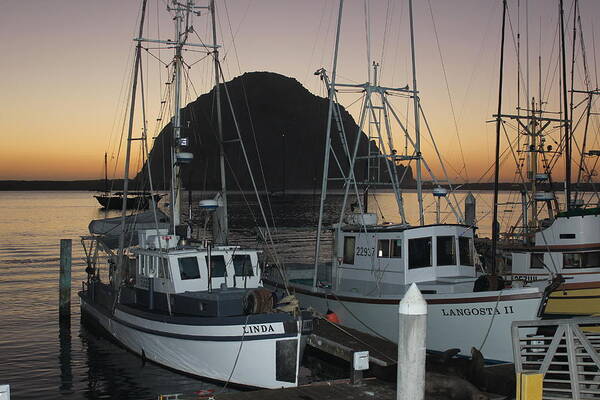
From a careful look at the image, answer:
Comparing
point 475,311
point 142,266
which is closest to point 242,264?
point 142,266

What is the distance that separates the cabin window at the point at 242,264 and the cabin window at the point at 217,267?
1.19ft

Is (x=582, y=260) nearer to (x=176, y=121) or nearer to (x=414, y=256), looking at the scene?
(x=414, y=256)

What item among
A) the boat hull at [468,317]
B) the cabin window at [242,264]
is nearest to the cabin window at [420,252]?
the boat hull at [468,317]

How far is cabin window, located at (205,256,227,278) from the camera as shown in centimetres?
1969

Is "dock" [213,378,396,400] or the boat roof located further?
the boat roof

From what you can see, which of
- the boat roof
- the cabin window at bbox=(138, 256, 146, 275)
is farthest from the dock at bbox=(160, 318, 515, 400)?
the boat roof

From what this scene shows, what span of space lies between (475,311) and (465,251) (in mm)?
3594

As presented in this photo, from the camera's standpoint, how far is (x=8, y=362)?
2236cm

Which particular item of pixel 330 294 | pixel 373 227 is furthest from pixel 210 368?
pixel 373 227

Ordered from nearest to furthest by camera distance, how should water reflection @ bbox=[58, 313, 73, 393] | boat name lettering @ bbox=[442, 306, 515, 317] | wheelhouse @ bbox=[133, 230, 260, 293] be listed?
1. boat name lettering @ bbox=[442, 306, 515, 317]
2. wheelhouse @ bbox=[133, 230, 260, 293]
3. water reflection @ bbox=[58, 313, 73, 393]

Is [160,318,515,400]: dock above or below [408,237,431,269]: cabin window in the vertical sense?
below

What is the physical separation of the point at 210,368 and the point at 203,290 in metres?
2.65

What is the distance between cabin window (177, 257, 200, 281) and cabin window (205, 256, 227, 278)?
41 centimetres

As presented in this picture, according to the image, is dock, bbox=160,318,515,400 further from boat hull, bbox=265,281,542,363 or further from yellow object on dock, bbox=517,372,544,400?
boat hull, bbox=265,281,542,363
